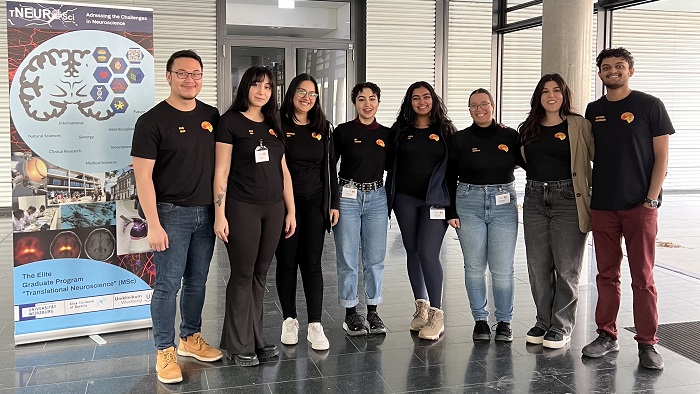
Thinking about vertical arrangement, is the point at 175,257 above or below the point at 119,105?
below

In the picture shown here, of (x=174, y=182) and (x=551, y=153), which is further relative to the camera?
(x=551, y=153)

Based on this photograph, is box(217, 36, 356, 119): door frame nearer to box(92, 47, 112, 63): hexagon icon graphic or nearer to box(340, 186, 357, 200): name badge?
box(92, 47, 112, 63): hexagon icon graphic

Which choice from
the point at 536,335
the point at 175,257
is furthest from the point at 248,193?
the point at 536,335

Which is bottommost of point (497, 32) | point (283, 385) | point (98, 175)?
point (283, 385)

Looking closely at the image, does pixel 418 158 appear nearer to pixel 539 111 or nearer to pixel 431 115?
pixel 431 115

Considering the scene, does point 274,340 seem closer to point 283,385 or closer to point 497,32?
point 283,385

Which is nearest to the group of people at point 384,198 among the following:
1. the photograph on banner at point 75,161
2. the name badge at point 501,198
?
the name badge at point 501,198

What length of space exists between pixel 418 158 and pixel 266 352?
55.9 inches

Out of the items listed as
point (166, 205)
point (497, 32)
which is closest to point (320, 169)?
point (166, 205)

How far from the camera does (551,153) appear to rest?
3.85 meters

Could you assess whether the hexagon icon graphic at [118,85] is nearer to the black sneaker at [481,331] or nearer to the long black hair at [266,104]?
the long black hair at [266,104]

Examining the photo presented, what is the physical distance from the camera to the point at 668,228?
8.63 m

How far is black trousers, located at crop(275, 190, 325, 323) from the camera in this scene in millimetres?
3939

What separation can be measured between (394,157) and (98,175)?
179 centimetres
